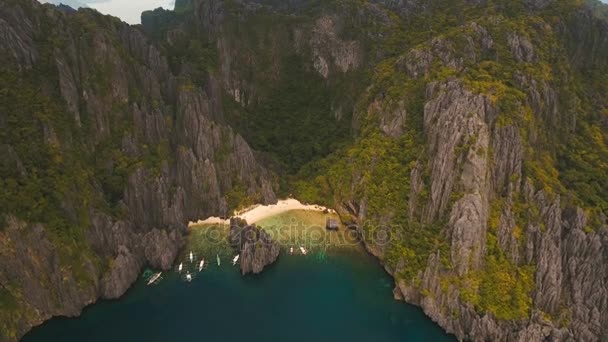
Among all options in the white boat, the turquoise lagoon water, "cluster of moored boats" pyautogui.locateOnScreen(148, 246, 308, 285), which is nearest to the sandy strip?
"cluster of moored boats" pyautogui.locateOnScreen(148, 246, 308, 285)

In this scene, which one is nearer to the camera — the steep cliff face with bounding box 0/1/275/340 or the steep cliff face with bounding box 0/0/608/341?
the steep cliff face with bounding box 0/1/275/340

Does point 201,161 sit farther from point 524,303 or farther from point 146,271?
point 524,303

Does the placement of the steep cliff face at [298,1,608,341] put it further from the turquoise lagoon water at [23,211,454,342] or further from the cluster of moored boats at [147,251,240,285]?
the cluster of moored boats at [147,251,240,285]

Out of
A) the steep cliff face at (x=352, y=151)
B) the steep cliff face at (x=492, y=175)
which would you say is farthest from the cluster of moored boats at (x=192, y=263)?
the steep cliff face at (x=492, y=175)

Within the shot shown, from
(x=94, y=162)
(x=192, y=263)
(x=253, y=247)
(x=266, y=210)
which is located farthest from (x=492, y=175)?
(x=94, y=162)

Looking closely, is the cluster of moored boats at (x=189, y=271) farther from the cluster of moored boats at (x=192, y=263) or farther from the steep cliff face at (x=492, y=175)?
the steep cliff face at (x=492, y=175)
